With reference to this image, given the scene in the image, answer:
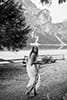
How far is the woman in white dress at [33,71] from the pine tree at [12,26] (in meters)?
1.18

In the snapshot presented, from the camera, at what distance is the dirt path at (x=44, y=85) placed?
430 centimetres

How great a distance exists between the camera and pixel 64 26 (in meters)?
5.03

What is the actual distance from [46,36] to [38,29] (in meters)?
0.29

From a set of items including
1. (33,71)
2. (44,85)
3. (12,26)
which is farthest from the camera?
(12,26)

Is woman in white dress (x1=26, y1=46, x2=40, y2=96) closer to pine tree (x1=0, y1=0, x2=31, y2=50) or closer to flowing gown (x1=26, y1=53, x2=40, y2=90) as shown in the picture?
flowing gown (x1=26, y1=53, x2=40, y2=90)

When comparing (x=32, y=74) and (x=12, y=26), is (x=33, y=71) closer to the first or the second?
(x=32, y=74)

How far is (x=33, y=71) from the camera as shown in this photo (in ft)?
14.3

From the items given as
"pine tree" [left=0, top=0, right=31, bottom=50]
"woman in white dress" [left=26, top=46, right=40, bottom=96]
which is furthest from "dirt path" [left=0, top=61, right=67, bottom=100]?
"pine tree" [left=0, top=0, right=31, bottom=50]

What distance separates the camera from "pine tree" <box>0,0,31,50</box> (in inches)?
215

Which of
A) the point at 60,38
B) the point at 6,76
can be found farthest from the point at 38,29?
the point at 6,76

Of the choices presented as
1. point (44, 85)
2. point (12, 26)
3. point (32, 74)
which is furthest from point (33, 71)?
point (12, 26)

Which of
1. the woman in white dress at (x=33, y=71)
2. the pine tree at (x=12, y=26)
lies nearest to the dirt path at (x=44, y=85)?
the woman in white dress at (x=33, y=71)

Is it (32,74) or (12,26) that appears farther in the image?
(12,26)

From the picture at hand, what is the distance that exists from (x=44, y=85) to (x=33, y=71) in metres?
0.47
